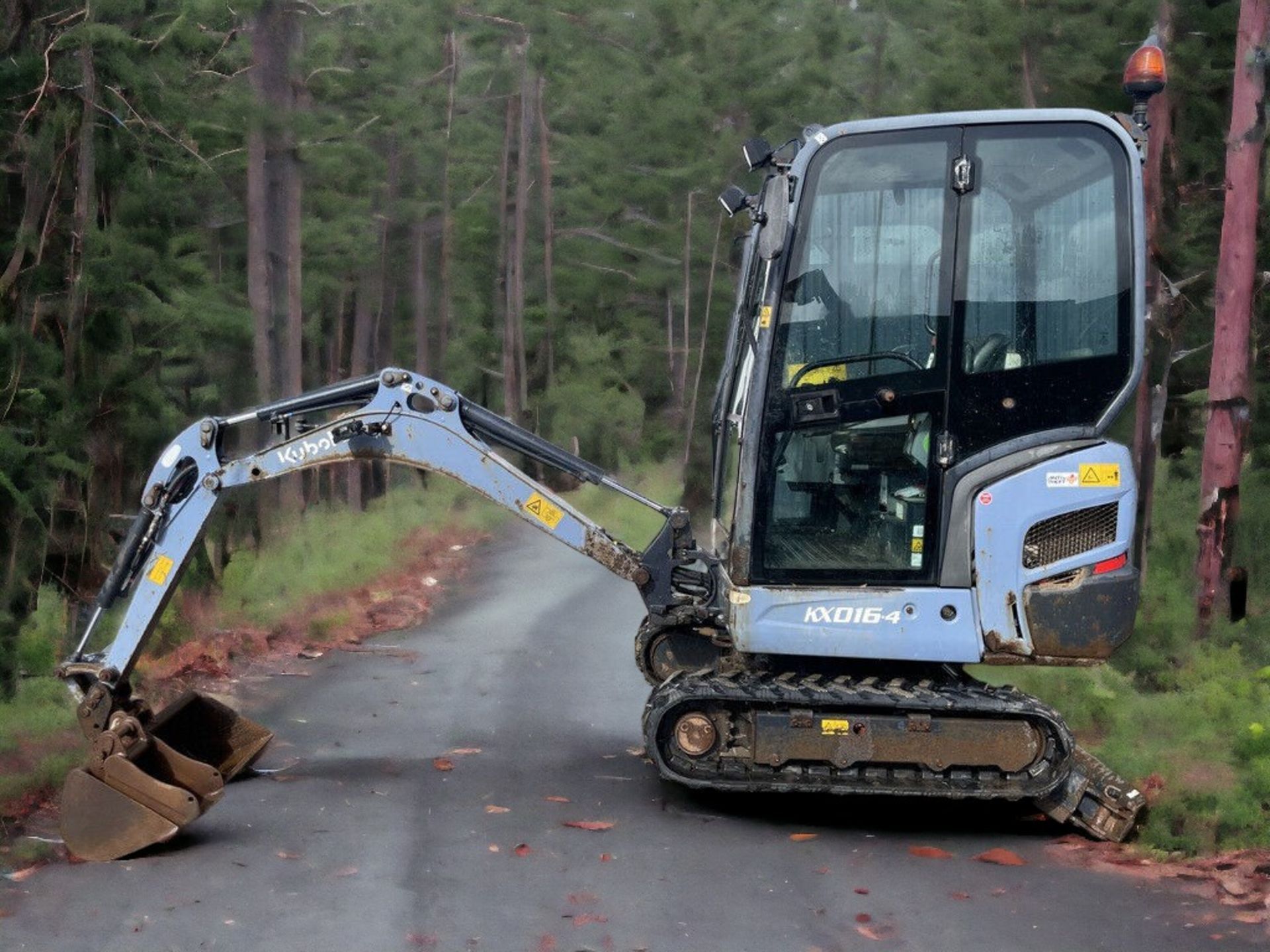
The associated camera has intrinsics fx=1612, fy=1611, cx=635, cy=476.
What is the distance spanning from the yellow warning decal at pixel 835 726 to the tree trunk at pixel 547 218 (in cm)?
3617

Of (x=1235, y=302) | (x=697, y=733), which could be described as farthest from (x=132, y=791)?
(x=1235, y=302)

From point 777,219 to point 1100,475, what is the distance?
224cm

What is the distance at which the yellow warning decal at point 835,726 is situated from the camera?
8961 millimetres

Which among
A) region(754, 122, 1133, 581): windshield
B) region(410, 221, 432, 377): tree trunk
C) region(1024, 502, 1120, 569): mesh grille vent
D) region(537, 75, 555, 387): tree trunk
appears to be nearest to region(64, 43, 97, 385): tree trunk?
region(754, 122, 1133, 581): windshield

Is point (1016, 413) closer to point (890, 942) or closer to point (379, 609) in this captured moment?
point (890, 942)

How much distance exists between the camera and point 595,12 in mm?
41906

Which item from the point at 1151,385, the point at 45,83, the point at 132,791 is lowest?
the point at 132,791

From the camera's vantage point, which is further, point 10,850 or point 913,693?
point 913,693

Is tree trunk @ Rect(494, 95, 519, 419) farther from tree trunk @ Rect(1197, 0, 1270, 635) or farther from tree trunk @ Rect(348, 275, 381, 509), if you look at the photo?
tree trunk @ Rect(1197, 0, 1270, 635)

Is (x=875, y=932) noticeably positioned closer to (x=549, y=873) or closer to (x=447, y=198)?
(x=549, y=873)

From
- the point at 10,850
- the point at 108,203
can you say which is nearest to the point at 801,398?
the point at 10,850

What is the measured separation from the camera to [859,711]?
29.5 feet

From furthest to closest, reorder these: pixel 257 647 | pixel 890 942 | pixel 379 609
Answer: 1. pixel 379 609
2. pixel 257 647
3. pixel 890 942

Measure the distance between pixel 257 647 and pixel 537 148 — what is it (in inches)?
1343
